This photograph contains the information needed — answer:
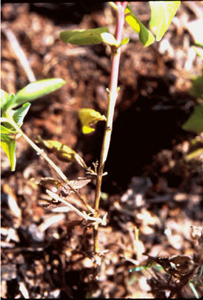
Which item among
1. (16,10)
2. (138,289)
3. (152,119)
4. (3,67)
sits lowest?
(138,289)

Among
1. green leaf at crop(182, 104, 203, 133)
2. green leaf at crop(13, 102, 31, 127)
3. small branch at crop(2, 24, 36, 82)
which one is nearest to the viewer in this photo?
green leaf at crop(13, 102, 31, 127)

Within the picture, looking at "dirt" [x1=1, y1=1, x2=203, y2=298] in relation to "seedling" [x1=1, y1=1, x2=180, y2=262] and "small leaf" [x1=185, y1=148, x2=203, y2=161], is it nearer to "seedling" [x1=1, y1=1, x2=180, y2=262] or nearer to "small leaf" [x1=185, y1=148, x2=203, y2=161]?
"small leaf" [x1=185, y1=148, x2=203, y2=161]

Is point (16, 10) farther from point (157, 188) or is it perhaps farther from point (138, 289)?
point (138, 289)

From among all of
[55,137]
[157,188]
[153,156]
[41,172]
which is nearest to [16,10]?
[55,137]

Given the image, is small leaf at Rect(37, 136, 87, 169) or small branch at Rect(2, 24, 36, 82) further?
small branch at Rect(2, 24, 36, 82)

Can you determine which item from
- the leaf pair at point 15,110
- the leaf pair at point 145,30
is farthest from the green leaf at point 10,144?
the leaf pair at point 145,30

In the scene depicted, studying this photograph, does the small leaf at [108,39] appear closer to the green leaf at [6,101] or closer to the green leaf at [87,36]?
the green leaf at [87,36]

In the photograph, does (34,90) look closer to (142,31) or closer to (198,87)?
(142,31)

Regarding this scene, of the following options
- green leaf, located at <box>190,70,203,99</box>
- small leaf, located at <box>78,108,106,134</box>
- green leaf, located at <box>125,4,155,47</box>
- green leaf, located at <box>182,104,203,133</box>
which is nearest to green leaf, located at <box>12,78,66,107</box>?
small leaf, located at <box>78,108,106,134</box>
